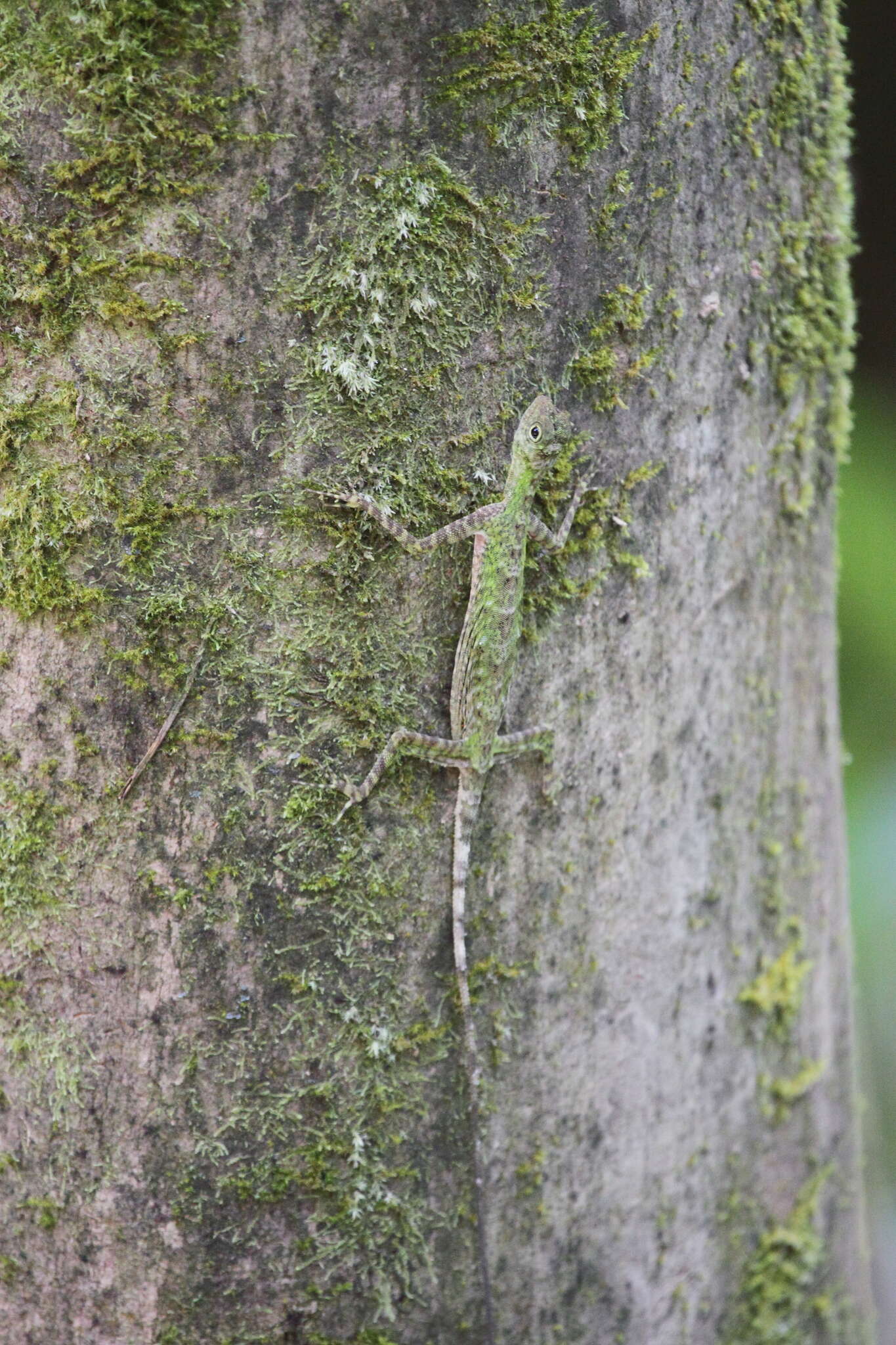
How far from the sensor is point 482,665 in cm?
199

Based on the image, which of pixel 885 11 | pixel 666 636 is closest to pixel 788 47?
pixel 666 636

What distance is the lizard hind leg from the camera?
187cm

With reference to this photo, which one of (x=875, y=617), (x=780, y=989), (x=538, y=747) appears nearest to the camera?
(x=538, y=747)

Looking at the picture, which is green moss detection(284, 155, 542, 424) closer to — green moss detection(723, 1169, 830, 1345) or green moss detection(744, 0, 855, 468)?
green moss detection(744, 0, 855, 468)

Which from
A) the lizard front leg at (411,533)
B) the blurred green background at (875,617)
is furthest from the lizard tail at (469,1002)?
the blurred green background at (875,617)

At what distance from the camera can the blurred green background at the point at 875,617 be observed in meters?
5.10

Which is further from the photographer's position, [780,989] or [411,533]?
[780,989]

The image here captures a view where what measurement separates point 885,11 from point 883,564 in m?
3.08

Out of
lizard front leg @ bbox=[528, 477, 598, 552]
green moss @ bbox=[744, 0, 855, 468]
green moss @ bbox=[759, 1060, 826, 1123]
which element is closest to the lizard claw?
lizard front leg @ bbox=[528, 477, 598, 552]

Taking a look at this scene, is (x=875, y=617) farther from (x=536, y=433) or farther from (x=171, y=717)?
(x=171, y=717)

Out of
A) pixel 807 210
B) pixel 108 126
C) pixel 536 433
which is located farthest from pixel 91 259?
pixel 807 210

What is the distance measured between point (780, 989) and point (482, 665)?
1334mm

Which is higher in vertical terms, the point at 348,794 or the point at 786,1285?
the point at 348,794

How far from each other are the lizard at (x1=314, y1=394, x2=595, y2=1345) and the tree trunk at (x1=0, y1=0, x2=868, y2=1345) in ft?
0.10
